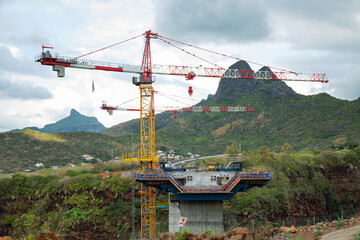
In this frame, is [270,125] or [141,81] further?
[270,125]

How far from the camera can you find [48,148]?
117250 millimetres

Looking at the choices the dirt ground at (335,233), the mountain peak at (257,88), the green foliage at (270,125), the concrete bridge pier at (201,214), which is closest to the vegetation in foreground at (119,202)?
the concrete bridge pier at (201,214)

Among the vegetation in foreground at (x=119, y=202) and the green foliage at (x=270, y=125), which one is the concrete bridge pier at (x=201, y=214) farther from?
the green foliage at (x=270, y=125)

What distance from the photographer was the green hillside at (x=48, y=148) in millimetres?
103688

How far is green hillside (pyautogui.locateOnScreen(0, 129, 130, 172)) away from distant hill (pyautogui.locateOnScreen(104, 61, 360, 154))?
25841 millimetres

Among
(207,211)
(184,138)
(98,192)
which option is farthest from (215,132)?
(207,211)

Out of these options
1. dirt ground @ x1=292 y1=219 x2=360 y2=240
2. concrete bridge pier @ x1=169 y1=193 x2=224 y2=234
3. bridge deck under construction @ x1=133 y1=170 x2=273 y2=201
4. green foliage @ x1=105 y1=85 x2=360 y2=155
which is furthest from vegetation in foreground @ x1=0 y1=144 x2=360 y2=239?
green foliage @ x1=105 y1=85 x2=360 y2=155

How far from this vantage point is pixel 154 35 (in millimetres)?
64625

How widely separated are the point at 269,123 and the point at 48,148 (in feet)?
276

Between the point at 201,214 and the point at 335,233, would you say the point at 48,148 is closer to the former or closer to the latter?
the point at 201,214

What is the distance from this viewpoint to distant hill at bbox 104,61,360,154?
12612 centimetres

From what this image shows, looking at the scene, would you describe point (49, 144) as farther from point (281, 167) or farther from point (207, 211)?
Answer: point (207, 211)

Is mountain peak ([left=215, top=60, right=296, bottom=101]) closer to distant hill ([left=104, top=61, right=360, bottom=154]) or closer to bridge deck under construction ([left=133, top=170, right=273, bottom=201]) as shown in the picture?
distant hill ([left=104, top=61, right=360, bottom=154])

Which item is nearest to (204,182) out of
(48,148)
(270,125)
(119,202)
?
(119,202)
